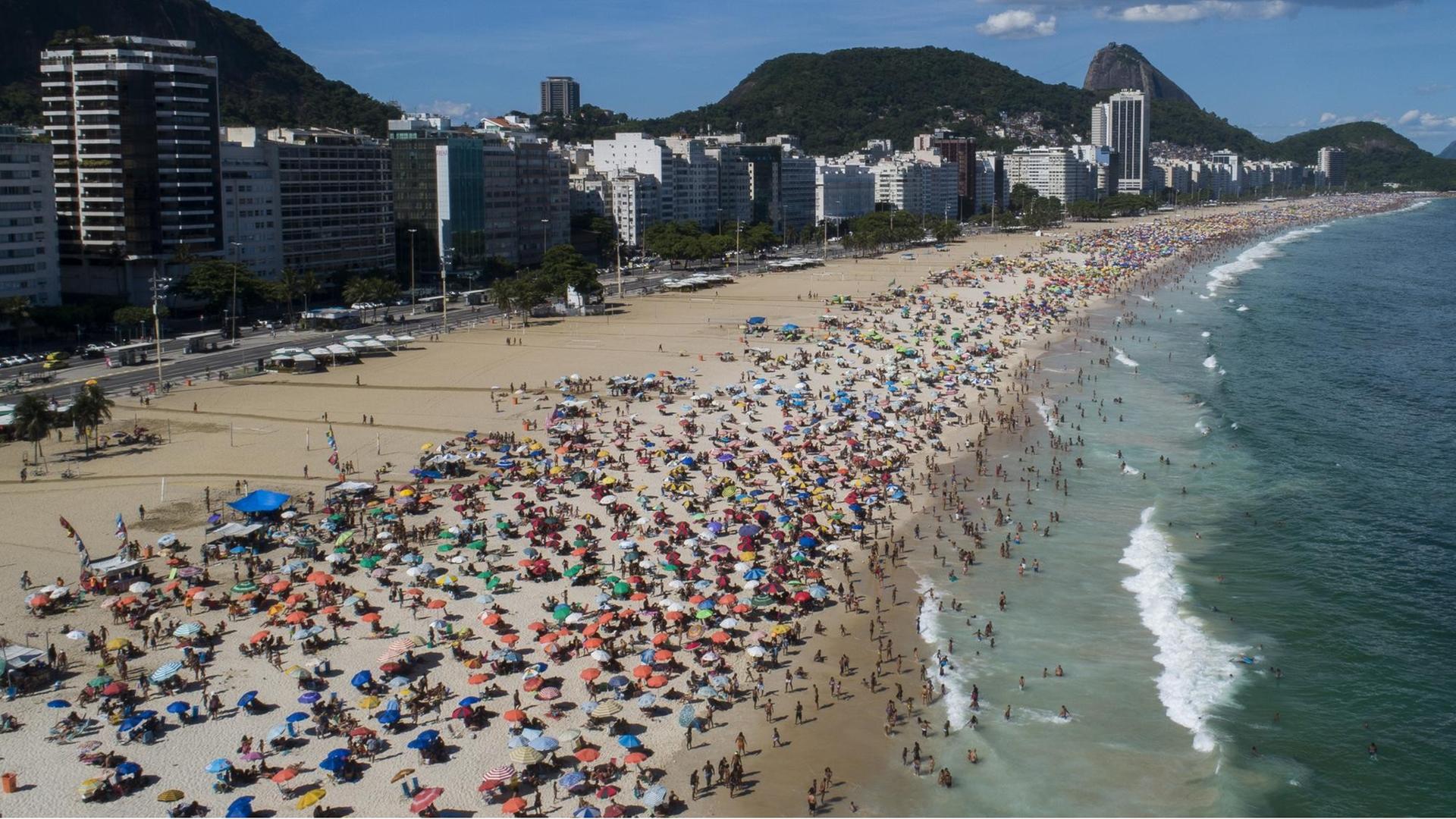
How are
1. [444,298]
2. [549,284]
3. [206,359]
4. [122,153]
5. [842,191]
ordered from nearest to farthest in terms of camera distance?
1. [206,359]
2. [122,153]
3. [444,298]
4. [549,284]
5. [842,191]

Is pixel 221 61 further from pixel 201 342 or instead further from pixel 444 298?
pixel 201 342

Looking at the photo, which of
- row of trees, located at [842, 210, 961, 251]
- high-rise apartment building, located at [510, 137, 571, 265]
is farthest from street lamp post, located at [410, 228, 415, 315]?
row of trees, located at [842, 210, 961, 251]

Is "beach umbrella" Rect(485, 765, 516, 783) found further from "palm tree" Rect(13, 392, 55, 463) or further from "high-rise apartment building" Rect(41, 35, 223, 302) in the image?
"high-rise apartment building" Rect(41, 35, 223, 302)

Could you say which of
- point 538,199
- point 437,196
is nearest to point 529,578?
point 437,196

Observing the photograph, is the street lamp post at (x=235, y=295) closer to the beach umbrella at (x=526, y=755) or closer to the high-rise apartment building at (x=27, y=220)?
the high-rise apartment building at (x=27, y=220)

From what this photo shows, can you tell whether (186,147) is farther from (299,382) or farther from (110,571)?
(110,571)

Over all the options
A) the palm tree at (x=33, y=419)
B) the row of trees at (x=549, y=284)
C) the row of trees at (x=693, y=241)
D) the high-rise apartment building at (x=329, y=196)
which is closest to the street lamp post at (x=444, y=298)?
the row of trees at (x=549, y=284)

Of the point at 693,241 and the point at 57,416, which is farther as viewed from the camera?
the point at 693,241
